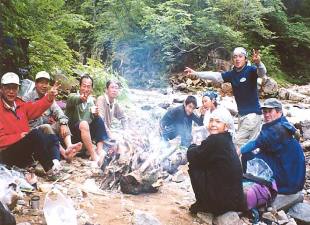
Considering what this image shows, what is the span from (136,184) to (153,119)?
4.61 m

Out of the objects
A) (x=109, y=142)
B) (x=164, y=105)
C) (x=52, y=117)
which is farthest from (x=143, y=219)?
(x=164, y=105)

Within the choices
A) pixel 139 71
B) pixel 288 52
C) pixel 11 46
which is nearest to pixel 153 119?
pixel 11 46

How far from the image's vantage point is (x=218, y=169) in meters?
4.05

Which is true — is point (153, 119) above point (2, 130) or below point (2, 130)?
below

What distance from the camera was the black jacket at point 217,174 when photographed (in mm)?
4012

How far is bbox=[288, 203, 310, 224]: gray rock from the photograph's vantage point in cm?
476

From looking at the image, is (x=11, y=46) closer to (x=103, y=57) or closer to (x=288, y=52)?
(x=103, y=57)

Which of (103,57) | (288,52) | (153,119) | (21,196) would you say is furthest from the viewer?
(288,52)

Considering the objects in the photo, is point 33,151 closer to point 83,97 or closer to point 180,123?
point 83,97

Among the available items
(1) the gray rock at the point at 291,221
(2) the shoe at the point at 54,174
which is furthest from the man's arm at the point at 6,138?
(1) the gray rock at the point at 291,221

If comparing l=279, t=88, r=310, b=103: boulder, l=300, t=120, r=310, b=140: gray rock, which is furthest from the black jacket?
l=279, t=88, r=310, b=103: boulder

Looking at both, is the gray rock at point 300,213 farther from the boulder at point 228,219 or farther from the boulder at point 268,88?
the boulder at point 268,88

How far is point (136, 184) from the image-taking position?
4.81 metres

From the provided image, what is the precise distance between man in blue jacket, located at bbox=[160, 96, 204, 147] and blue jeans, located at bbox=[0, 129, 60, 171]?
9.03 ft
